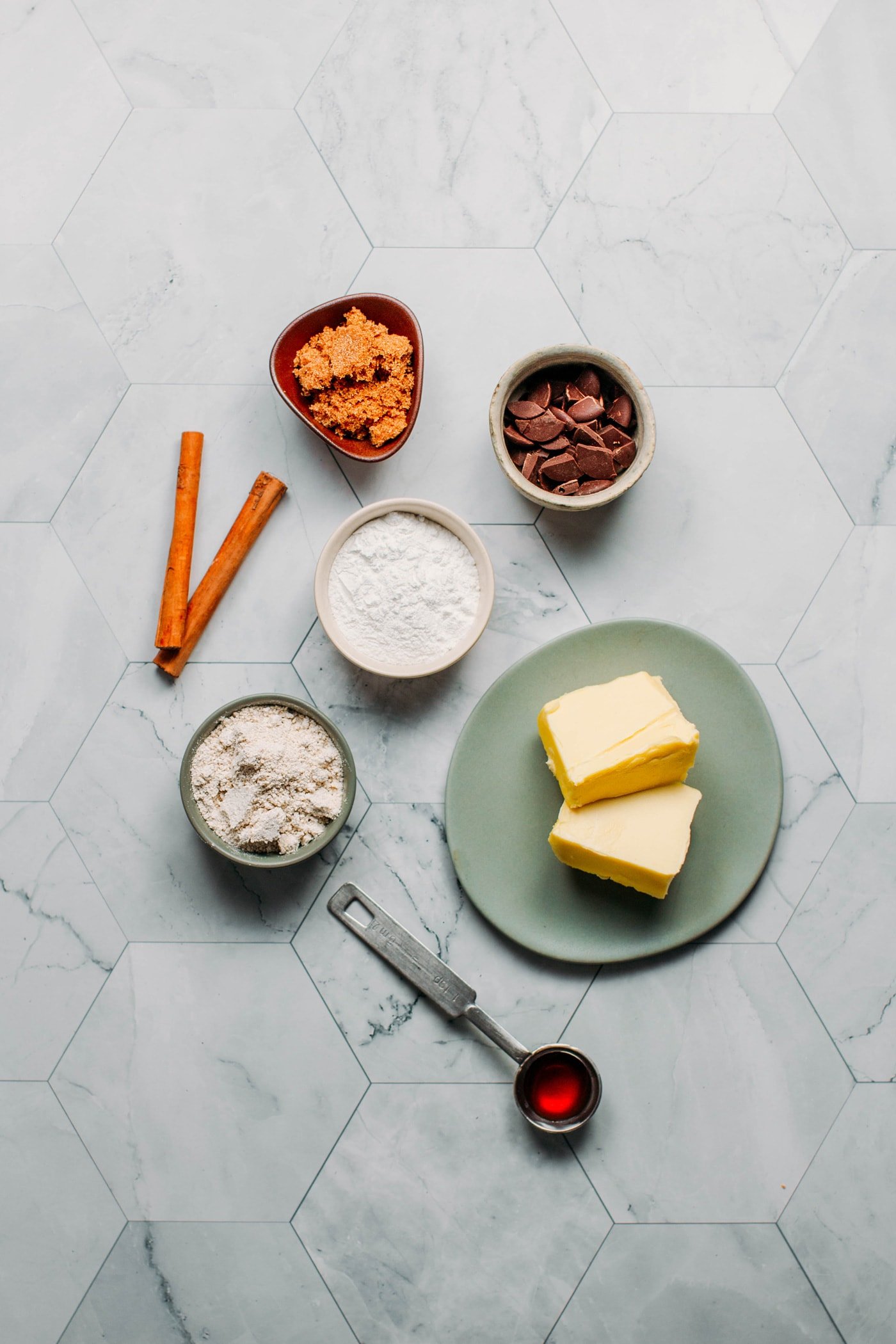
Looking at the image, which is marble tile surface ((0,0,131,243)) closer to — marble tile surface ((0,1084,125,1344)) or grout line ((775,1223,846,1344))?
marble tile surface ((0,1084,125,1344))

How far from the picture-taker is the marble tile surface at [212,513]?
158 centimetres

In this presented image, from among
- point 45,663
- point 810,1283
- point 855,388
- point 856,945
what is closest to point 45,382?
point 45,663

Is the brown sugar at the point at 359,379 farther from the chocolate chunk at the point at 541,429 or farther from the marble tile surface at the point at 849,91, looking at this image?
the marble tile surface at the point at 849,91

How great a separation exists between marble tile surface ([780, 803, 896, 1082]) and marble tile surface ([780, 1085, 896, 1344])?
102 millimetres

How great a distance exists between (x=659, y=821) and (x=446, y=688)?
1.36ft

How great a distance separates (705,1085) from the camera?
1.56 metres

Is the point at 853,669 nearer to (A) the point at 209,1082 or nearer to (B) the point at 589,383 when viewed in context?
(B) the point at 589,383

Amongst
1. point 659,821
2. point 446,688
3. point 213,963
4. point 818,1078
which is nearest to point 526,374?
point 446,688

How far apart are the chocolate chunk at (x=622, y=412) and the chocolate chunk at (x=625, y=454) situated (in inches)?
1.2

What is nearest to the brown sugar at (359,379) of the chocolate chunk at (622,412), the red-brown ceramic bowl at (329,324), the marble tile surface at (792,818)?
the red-brown ceramic bowl at (329,324)

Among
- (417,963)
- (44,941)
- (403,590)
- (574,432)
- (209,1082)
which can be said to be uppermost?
(574,432)

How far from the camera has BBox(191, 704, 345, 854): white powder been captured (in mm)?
1423

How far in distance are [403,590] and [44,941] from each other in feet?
2.83

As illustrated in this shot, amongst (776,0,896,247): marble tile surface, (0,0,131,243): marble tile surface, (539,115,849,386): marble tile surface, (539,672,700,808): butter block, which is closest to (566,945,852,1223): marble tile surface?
(539,672,700,808): butter block
